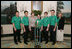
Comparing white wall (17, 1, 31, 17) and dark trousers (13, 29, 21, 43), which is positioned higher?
white wall (17, 1, 31, 17)

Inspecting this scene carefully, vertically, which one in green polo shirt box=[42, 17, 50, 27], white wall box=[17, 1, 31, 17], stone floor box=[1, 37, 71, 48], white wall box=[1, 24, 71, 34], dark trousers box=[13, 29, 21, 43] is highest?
white wall box=[17, 1, 31, 17]

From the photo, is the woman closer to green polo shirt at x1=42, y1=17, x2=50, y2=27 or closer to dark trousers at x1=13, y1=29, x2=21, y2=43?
green polo shirt at x1=42, y1=17, x2=50, y2=27

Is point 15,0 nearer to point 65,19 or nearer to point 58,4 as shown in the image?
point 58,4

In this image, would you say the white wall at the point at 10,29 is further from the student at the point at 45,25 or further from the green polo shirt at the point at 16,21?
the student at the point at 45,25

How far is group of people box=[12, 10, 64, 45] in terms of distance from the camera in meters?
2.89

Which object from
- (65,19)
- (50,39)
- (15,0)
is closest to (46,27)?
(50,39)

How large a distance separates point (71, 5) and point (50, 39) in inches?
59.1

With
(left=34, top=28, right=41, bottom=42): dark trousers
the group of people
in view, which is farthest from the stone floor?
(left=34, top=28, right=41, bottom=42): dark trousers

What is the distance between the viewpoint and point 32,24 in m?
2.91

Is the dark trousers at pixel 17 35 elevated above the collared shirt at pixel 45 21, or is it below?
below

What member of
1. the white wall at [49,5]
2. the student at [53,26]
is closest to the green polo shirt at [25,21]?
the white wall at [49,5]

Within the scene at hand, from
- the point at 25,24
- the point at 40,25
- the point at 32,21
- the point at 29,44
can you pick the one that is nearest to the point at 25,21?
the point at 25,24

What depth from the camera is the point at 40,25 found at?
2881 mm

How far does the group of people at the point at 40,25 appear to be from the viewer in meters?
2.89
